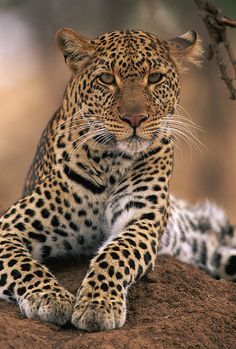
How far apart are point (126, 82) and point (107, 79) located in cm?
23

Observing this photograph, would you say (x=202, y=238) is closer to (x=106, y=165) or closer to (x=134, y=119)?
(x=106, y=165)

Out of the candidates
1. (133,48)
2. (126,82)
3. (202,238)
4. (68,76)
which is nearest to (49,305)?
(126,82)

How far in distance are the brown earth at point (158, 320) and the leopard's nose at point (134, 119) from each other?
1296mm

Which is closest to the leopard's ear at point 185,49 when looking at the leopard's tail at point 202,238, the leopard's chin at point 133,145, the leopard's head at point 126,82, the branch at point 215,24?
the leopard's head at point 126,82

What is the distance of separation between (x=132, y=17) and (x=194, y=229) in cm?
1028

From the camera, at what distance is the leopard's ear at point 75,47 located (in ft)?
30.5

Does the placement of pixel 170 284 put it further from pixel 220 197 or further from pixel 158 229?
pixel 220 197

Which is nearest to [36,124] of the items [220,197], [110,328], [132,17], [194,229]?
[132,17]

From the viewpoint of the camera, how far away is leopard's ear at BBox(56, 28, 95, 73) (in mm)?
9305

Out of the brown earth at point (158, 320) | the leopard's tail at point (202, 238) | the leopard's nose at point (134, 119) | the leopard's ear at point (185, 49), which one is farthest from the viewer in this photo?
the leopard's tail at point (202, 238)

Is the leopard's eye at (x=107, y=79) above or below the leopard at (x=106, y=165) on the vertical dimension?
above

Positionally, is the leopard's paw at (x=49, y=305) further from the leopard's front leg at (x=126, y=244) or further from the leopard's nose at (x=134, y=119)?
the leopard's nose at (x=134, y=119)

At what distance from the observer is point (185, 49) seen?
966 cm

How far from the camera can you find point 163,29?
66.6ft
